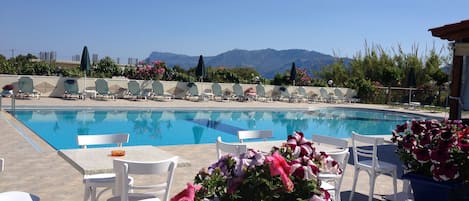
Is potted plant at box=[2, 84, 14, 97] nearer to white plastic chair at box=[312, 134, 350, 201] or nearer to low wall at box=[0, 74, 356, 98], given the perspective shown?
low wall at box=[0, 74, 356, 98]

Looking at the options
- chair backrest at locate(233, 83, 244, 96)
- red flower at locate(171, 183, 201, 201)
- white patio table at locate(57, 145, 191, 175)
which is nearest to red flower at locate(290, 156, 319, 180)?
red flower at locate(171, 183, 201, 201)

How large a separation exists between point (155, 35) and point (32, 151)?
4340 cm

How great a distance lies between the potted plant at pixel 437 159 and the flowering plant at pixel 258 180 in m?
1.71

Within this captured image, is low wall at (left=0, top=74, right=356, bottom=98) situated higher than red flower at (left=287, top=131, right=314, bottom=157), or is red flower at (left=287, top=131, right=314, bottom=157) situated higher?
red flower at (left=287, top=131, right=314, bottom=157)

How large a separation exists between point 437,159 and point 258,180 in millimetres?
1957

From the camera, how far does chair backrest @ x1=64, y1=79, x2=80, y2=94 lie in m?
16.2

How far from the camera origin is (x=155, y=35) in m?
49.3

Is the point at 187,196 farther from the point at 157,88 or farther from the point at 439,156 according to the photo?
the point at 157,88

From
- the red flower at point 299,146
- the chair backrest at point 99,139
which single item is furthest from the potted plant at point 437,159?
A: the chair backrest at point 99,139

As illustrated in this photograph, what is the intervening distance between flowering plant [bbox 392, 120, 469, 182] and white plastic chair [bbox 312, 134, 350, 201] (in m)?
0.55

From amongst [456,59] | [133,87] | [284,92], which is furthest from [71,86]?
[456,59]

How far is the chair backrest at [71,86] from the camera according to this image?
16.2 metres

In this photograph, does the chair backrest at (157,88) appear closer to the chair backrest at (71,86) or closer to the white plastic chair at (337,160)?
the chair backrest at (71,86)

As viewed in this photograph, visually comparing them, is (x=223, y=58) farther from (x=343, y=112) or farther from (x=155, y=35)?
(x=343, y=112)
